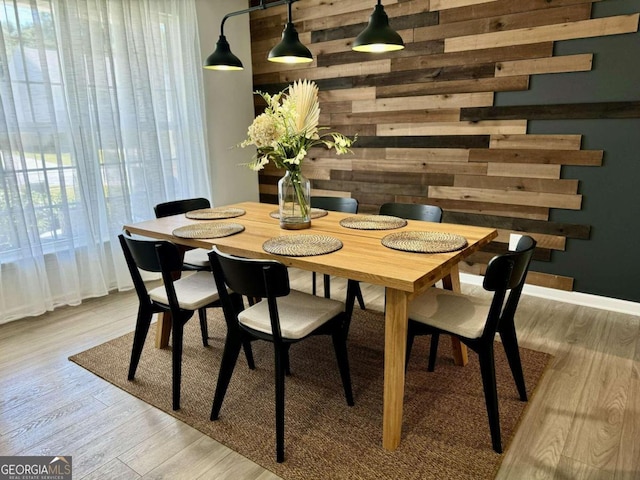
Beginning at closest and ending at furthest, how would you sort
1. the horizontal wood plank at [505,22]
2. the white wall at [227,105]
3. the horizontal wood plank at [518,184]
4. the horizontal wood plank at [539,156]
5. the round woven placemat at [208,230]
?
the round woven placemat at [208,230] < the horizontal wood plank at [505,22] < the horizontal wood plank at [539,156] < the horizontal wood plank at [518,184] < the white wall at [227,105]

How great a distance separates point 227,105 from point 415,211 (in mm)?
2562

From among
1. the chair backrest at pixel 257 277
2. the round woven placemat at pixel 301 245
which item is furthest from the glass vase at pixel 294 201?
the chair backrest at pixel 257 277

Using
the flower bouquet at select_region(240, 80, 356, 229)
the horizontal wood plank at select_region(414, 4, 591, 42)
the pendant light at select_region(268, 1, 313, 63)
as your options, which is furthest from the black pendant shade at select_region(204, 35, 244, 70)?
the horizontal wood plank at select_region(414, 4, 591, 42)

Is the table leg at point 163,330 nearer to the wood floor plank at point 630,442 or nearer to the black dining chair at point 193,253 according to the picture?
the black dining chair at point 193,253

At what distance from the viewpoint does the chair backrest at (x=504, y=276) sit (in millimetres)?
1642

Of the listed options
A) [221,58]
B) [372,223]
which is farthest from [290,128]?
[221,58]

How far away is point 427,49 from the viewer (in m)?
3.58

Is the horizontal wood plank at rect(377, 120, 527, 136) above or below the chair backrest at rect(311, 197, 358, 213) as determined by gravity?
above

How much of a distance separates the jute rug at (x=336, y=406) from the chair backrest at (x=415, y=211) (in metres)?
0.76

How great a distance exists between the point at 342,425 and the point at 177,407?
0.79 meters

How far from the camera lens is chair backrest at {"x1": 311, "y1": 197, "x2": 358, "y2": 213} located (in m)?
3.02

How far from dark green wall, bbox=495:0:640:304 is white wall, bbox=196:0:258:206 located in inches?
102

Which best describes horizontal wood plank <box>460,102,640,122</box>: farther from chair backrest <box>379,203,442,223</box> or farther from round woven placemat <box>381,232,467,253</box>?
round woven placemat <box>381,232,467,253</box>

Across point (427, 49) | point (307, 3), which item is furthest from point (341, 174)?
point (307, 3)
